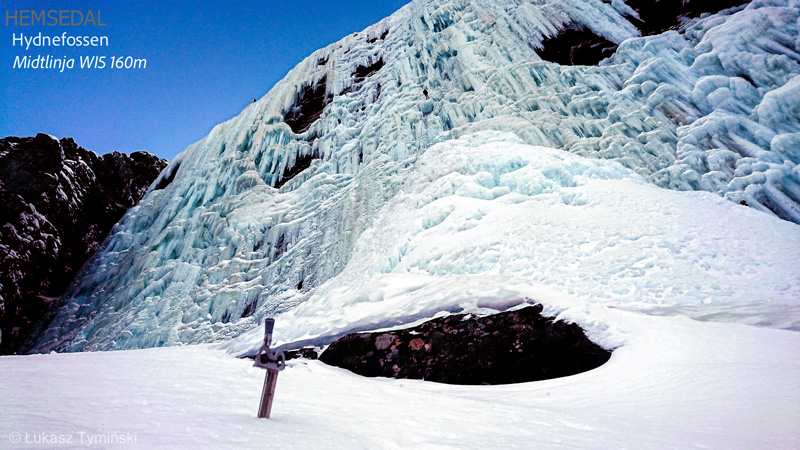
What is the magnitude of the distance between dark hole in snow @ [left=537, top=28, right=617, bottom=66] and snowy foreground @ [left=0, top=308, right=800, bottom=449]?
1457 cm

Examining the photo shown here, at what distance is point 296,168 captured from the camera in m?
20.4

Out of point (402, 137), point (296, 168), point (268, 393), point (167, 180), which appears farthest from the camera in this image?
point (167, 180)

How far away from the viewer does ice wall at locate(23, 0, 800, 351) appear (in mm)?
12562

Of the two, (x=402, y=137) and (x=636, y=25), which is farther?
(x=402, y=137)

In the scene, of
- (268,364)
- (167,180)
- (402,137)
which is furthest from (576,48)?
(167,180)

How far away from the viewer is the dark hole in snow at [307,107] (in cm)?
2256

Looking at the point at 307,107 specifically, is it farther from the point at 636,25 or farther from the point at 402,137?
the point at 636,25

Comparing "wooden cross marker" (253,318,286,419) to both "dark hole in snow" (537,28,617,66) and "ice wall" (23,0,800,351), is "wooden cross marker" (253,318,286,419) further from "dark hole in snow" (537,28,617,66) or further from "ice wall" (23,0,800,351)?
"dark hole in snow" (537,28,617,66)

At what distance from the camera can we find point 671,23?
53.4ft

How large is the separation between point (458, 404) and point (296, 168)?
18213 millimetres

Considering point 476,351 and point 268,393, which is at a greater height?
point 476,351

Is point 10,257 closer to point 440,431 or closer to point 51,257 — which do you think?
point 51,257

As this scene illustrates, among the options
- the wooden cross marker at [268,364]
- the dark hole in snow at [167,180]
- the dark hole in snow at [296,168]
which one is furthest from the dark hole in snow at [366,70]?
the wooden cross marker at [268,364]

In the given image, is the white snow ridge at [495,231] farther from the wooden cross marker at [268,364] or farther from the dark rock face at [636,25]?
the dark rock face at [636,25]
